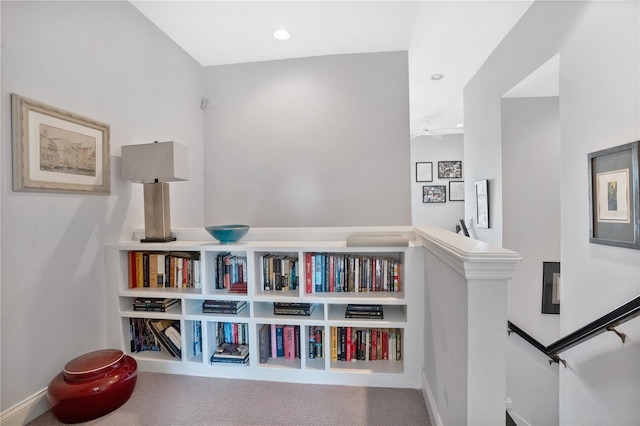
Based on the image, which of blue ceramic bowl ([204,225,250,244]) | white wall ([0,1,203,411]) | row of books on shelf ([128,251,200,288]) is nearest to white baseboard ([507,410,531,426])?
blue ceramic bowl ([204,225,250,244])

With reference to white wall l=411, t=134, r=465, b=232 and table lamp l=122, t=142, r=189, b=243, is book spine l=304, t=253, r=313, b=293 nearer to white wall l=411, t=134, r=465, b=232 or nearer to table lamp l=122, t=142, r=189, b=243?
table lamp l=122, t=142, r=189, b=243

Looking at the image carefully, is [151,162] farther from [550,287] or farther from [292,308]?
[550,287]

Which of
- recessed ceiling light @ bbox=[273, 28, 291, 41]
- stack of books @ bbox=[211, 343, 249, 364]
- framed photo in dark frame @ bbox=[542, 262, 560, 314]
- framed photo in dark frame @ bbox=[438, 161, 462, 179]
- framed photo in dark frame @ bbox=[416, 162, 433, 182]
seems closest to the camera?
stack of books @ bbox=[211, 343, 249, 364]

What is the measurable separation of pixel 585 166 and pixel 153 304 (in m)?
2.98

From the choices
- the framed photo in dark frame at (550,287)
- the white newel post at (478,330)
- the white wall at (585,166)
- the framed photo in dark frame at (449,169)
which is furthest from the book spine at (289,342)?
the framed photo in dark frame at (449,169)

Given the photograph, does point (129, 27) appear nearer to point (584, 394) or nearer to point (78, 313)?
point (78, 313)

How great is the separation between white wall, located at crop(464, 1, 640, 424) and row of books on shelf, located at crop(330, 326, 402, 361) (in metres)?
1.15

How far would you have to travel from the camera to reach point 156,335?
1.83 meters

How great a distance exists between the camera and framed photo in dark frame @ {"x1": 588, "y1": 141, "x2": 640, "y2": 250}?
4.36 ft

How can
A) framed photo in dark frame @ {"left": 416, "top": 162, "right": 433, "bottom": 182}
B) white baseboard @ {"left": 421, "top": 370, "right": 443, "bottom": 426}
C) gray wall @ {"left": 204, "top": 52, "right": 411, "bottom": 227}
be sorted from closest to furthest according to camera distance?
white baseboard @ {"left": 421, "top": 370, "right": 443, "bottom": 426}
gray wall @ {"left": 204, "top": 52, "right": 411, "bottom": 227}
framed photo in dark frame @ {"left": 416, "top": 162, "right": 433, "bottom": 182}

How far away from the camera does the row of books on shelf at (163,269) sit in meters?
1.86

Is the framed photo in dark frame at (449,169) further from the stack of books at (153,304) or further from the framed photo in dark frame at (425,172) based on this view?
the stack of books at (153,304)

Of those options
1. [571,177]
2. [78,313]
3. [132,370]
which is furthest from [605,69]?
[78,313]

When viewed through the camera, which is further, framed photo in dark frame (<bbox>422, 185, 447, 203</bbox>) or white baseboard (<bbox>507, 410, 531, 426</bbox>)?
framed photo in dark frame (<bbox>422, 185, 447, 203</bbox>)
